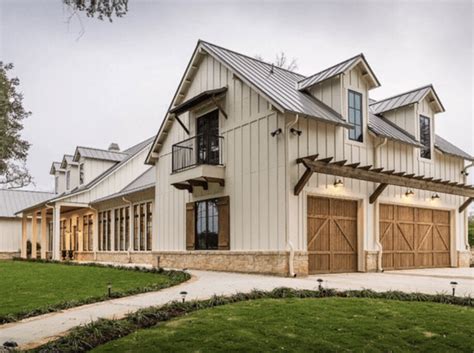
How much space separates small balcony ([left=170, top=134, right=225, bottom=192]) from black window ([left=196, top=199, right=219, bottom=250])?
2.19ft

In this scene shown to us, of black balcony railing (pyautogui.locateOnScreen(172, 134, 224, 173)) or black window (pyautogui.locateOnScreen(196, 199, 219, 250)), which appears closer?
black window (pyautogui.locateOnScreen(196, 199, 219, 250))

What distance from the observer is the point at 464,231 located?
20.9 m

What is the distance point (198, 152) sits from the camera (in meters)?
18.2

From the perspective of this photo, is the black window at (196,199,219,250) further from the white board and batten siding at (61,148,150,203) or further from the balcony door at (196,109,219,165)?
the white board and batten siding at (61,148,150,203)

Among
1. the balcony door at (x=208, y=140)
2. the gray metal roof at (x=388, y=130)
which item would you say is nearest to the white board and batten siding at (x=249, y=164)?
the balcony door at (x=208, y=140)

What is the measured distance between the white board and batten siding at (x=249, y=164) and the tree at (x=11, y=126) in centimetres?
712

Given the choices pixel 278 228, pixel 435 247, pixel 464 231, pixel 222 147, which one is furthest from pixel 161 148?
pixel 464 231

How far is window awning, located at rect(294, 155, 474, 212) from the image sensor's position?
559 inches

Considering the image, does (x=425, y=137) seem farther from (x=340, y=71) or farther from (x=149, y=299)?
(x=149, y=299)

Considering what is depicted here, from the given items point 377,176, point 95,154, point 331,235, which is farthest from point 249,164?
point 95,154

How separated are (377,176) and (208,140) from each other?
5.75 meters

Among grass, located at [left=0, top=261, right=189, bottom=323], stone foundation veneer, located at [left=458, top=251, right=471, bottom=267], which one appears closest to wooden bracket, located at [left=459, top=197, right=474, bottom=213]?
stone foundation veneer, located at [left=458, top=251, right=471, bottom=267]

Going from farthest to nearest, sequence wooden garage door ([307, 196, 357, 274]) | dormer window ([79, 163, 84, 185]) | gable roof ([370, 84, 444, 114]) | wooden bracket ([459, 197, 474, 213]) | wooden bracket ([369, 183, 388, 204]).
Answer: dormer window ([79, 163, 84, 185]), wooden bracket ([459, 197, 474, 213]), gable roof ([370, 84, 444, 114]), wooden bracket ([369, 183, 388, 204]), wooden garage door ([307, 196, 357, 274])

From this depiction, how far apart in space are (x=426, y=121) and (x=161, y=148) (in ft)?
34.5
